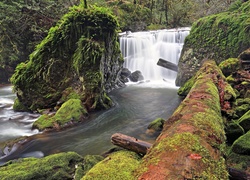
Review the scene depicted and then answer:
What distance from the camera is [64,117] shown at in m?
9.11

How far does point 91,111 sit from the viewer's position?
421 inches

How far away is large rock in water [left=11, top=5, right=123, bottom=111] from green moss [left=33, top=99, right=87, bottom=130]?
1.00 metres

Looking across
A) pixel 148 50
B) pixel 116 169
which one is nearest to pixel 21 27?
pixel 148 50

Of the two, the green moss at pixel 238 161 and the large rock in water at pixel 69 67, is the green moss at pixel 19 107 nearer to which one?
the large rock in water at pixel 69 67

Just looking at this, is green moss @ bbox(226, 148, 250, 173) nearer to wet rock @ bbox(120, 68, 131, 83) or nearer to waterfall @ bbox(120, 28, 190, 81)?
wet rock @ bbox(120, 68, 131, 83)

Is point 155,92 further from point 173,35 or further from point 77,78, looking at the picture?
point 173,35

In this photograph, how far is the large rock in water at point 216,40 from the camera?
13.1 metres

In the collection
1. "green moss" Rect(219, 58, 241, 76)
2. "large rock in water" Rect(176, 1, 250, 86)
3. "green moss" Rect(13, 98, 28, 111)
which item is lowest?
"green moss" Rect(13, 98, 28, 111)

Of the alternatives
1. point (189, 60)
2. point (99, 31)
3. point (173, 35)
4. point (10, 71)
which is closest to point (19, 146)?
point (99, 31)

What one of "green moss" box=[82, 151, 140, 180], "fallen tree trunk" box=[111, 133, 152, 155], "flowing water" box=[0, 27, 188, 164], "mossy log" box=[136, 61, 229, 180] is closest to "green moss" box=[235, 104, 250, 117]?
"mossy log" box=[136, 61, 229, 180]

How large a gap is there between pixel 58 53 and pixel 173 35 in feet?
42.6

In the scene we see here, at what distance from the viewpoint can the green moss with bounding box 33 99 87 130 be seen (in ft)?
28.3

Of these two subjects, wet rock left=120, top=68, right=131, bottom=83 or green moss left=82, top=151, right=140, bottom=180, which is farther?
wet rock left=120, top=68, right=131, bottom=83

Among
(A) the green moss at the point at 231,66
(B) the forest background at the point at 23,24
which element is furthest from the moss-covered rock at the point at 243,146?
(B) the forest background at the point at 23,24
